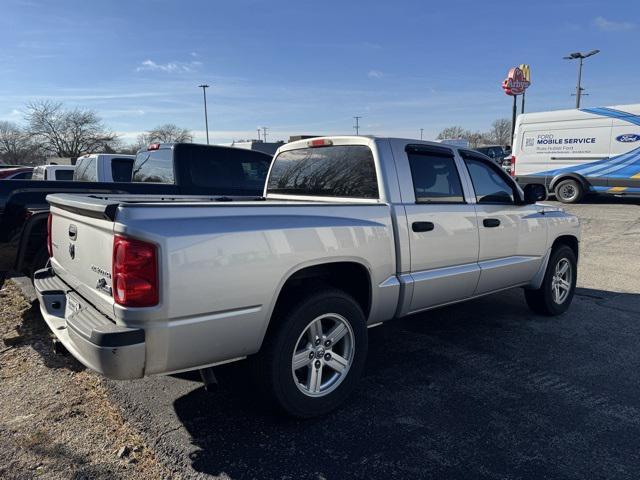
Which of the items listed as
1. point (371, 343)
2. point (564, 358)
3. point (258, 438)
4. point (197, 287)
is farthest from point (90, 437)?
point (564, 358)

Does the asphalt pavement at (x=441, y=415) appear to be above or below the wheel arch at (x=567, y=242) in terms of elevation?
below

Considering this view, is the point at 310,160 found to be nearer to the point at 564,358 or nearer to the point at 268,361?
the point at 268,361

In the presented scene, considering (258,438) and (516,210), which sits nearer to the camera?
(258,438)

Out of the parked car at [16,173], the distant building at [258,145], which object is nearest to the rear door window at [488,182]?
the parked car at [16,173]

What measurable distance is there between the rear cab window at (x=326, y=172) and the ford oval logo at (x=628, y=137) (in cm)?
1410

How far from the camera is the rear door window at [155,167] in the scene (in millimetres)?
7316

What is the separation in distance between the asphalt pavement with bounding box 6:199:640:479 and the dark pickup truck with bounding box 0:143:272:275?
2.10 metres

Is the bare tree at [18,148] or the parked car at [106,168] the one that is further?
the bare tree at [18,148]

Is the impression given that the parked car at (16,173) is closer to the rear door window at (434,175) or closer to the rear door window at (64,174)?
the rear door window at (64,174)

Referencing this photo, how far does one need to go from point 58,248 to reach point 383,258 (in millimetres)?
2378

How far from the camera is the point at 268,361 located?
9.65ft

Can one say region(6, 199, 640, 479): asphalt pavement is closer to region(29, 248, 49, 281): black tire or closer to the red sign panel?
region(29, 248, 49, 281): black tire

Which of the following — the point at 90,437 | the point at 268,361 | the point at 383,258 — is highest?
the point at 383,258

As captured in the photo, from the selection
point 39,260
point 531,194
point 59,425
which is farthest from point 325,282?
point 39,260
